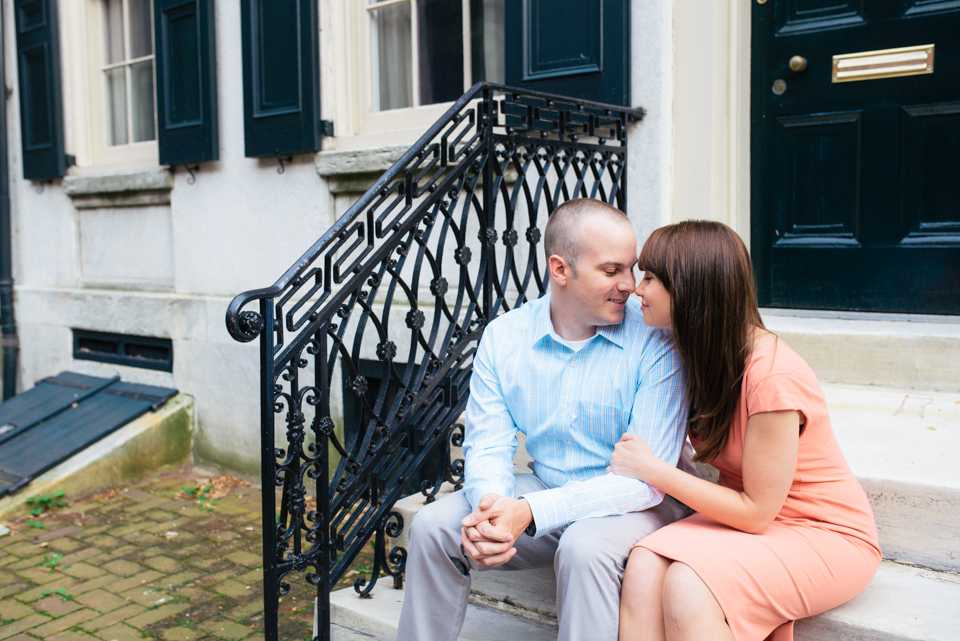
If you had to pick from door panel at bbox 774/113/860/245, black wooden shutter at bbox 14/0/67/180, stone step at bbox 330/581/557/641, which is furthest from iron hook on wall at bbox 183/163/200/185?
door panel at bbox 774/113/860/245

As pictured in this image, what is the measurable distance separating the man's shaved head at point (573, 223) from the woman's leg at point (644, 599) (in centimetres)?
83

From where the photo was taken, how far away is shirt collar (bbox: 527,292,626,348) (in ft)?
7.58

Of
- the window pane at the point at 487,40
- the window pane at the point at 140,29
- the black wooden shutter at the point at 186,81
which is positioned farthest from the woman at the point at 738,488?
the window pane at the point at 140,29

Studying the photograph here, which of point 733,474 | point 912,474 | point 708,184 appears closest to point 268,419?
point 733,474

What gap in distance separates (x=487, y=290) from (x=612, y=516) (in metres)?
1.20

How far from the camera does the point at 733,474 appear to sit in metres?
2.15

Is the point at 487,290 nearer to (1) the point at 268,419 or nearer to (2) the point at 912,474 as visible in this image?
(1) the point at 268,419

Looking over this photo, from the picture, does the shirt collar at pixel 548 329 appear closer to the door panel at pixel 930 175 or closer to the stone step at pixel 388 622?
the stone step at pixel 388 622

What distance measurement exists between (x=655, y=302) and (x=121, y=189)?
5036mm

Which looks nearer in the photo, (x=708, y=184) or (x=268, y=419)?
(x=268, y=419)

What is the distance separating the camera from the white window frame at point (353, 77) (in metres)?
4.81

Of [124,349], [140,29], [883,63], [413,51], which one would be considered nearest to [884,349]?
[883,63]

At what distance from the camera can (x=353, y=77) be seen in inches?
194

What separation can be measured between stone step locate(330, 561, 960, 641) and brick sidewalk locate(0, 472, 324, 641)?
20.8 inches
